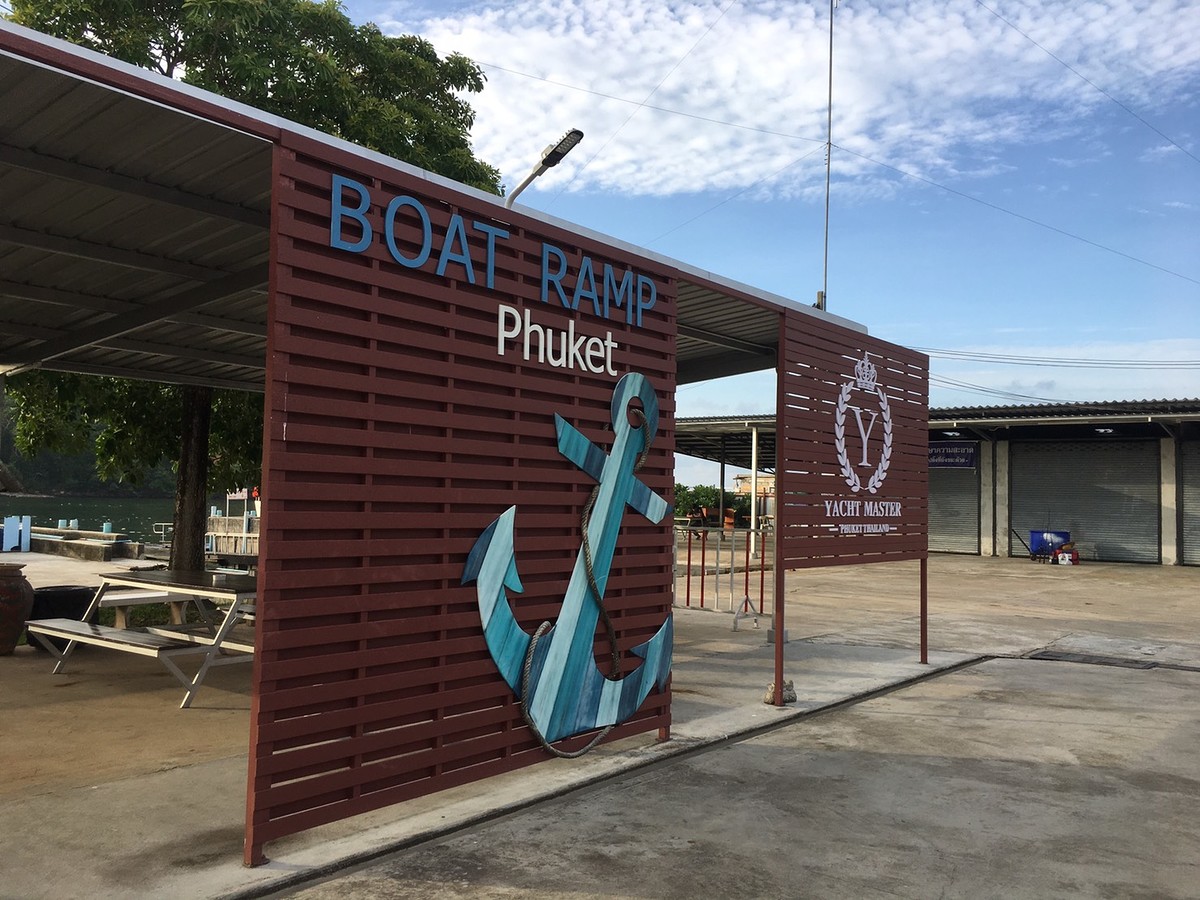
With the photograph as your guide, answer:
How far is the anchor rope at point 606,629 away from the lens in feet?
16.6

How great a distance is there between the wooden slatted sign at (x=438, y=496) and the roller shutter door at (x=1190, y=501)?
25.3 m

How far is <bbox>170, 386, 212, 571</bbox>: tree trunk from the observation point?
1101cm

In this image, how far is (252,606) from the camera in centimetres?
731

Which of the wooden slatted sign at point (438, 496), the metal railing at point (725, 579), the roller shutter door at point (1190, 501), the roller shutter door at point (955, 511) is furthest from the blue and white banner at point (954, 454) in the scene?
the wooden slatted sign at point (438, 496)

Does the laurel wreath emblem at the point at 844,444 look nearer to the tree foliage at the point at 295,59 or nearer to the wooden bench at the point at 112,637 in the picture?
the wooden bench at the point at 112,637

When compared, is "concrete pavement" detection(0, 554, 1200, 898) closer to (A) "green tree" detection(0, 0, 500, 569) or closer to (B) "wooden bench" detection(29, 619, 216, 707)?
(B) "wooden bench" detection(29, 619, 216, 707)

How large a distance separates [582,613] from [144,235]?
3612mm

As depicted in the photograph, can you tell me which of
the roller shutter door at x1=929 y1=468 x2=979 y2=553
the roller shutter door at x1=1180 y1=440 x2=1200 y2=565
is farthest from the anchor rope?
the roller shutter door at x1=929 y1=468 x2=979 y2=553

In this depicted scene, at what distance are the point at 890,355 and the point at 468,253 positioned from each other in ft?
17.2

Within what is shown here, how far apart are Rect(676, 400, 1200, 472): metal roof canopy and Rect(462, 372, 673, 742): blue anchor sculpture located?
19264 mm

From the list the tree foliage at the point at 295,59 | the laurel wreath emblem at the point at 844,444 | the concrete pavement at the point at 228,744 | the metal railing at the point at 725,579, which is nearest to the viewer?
the concrete pavement at the point at 228,744

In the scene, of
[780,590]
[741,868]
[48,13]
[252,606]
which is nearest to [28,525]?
[48,13]

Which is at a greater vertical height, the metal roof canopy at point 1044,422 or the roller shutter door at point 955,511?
the metal roof canopy at point 1044,422

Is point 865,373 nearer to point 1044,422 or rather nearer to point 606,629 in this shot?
point 606,629
